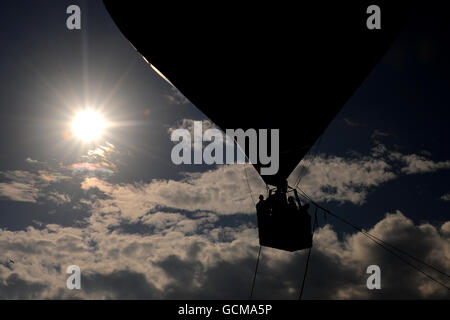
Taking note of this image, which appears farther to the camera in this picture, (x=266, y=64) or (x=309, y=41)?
(x=266, y=64)

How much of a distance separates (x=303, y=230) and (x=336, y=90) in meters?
7.44

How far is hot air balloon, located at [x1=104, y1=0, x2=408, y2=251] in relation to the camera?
13.0 feet

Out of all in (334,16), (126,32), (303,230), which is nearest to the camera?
(334,16)

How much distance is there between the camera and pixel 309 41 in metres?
4.39

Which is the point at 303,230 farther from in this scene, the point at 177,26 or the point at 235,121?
the point at 177,26

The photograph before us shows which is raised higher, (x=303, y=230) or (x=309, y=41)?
(x=309, y=41)

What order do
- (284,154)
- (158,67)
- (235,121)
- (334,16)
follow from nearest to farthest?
(334,16)
(158,67)
(235,121)
(284,154)

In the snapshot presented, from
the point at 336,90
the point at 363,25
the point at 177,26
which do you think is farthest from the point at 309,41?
the point at 177,26

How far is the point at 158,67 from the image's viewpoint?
5.89 m

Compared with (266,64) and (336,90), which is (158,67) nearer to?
(266,64)

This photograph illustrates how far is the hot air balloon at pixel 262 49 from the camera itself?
3.96 m

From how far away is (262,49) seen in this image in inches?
179
